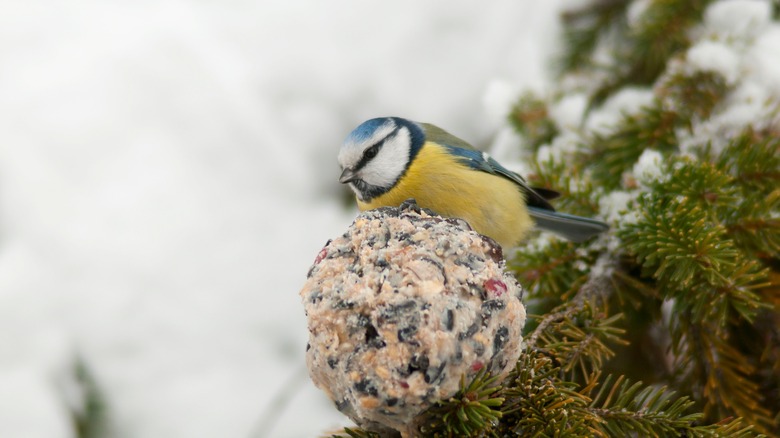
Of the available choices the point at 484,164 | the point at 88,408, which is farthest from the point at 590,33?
the point at 88,408

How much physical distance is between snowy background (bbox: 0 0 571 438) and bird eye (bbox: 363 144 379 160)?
540 mm

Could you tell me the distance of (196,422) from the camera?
5.23 feet

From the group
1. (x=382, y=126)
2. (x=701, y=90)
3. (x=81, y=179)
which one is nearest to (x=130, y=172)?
(x=81, y=179)

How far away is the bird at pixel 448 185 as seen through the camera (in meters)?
1.36

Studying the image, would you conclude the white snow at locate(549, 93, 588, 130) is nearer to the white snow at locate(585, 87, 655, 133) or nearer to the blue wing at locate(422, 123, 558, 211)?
the white snow at locate(585, 87, 655, 133)

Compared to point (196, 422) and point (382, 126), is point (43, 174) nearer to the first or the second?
point (196, 422)

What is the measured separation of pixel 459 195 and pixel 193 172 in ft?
2.90

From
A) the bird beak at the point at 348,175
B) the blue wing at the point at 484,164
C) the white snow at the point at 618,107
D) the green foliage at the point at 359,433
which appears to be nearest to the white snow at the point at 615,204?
the blue wing at the point at 484,164

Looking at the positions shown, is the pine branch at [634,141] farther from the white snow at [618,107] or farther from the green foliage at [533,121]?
the green foliage at [533,121]

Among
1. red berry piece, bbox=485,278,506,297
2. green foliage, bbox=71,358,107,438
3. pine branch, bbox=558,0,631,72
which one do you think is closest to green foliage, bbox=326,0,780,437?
red berry piece, bbox=485,278,506,297

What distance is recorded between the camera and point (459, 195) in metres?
1.36

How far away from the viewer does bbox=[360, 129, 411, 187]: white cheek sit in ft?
4.61

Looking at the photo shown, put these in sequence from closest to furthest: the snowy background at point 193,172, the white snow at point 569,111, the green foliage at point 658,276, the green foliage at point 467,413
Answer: the green foliage at point 467,413
the green foliage at point 658,276
the snowy background at point 193,172
the white snow at point 569,111

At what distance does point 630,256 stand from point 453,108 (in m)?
1.06
